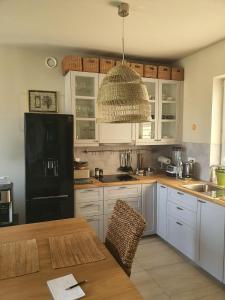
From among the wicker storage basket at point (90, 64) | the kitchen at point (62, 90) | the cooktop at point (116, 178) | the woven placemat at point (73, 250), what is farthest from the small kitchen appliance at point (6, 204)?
the wicker storage basket at point (90, 64)

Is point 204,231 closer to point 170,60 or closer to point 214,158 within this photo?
point 214,158

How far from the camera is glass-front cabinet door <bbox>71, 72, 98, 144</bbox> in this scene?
312 cm

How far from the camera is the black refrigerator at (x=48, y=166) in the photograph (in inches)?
104

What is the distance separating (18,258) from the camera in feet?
4.70

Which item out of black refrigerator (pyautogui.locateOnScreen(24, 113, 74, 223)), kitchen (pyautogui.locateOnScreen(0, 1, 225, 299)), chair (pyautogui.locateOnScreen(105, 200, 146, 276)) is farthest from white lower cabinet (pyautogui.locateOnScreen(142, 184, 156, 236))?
chair (pyautogui.locateOnScreen(105, 200, 146, 276))

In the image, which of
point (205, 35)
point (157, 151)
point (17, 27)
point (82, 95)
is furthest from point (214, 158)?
point (17, 27)

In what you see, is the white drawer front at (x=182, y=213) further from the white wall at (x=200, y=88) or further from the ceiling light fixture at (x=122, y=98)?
the ceiling light fixture at (x=122, y=98)

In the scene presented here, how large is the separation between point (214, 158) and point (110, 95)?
84.4 inches

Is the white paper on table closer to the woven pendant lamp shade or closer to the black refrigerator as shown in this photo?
the woven pendant lamp shade

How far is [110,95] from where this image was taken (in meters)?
1.46

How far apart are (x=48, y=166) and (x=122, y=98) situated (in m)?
1.57

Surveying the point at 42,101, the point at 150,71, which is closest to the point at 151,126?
the point at 150,71

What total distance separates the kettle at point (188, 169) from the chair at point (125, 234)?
177 centimetres

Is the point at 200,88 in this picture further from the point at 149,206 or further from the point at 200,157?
the point at 149,206
